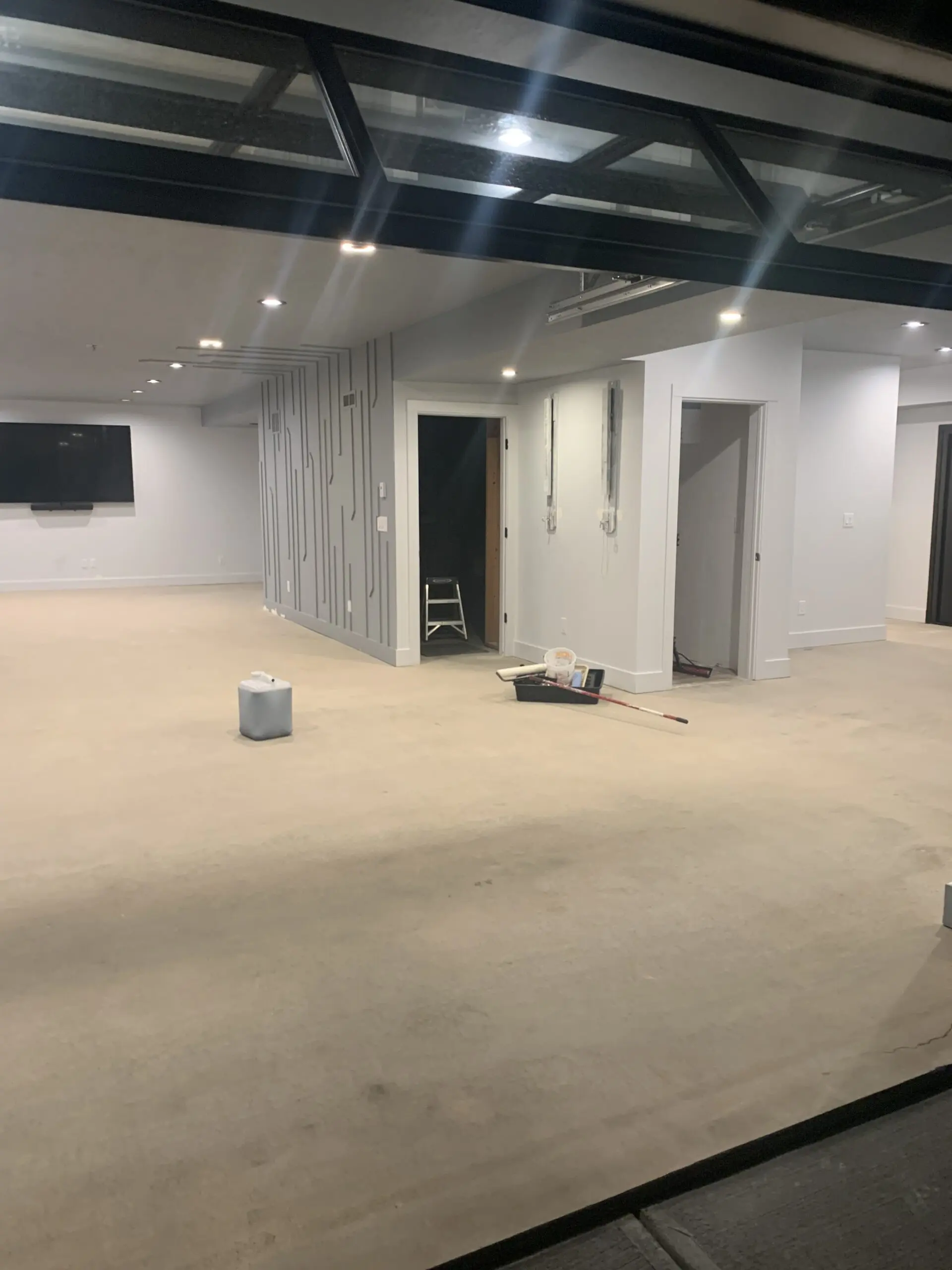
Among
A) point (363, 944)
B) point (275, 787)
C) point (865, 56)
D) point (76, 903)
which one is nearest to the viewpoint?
point (865, 56)

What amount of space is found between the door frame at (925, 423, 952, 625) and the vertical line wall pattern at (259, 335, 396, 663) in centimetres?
596

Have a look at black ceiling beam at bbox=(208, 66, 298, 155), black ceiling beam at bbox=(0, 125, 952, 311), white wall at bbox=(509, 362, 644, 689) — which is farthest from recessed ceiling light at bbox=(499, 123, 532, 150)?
white wall at bbox=(509, 362, 644, 689)

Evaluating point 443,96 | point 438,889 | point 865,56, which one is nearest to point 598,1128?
point 438,889

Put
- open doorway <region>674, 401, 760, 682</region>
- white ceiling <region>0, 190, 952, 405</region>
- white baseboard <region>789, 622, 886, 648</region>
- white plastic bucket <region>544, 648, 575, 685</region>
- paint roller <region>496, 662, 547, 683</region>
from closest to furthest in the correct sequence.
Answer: white ceiling <region>0, 190, 952, 405</region>
white plastic bucket <region>544, 648, 575, 685</region>
paint roller <region>496, 662, 547, 683</region>
open doorway <region>674, 401, 760, 682</region>
white baseboard <region>789, 622, 886, 648</region>

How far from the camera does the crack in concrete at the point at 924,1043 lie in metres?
2.29

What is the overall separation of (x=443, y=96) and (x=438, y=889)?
2469 mm

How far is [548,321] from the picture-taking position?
16.2 ft

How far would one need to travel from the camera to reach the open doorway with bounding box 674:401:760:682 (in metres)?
6.80

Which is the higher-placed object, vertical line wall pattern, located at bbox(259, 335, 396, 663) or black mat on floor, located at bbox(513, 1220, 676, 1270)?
vertical line wall pattern, located at bbox(259, 335, 396, 663)

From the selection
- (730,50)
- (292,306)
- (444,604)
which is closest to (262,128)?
(730,50)

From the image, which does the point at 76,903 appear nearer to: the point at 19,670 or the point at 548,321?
the point at 548,321

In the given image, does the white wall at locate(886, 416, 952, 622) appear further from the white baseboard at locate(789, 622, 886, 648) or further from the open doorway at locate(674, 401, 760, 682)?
the open doorway at locate(674, 401, 760, 682)

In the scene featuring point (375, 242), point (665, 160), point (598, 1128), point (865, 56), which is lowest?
point (598, 1128)

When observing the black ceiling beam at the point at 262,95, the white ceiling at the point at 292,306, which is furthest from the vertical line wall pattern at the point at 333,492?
the black ceiling beam at the point at 262,95
